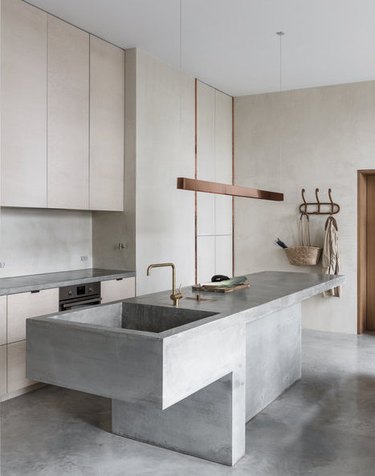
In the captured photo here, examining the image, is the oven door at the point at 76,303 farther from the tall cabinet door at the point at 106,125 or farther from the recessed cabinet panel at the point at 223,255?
the recessed cabinet panel at the point at 223,255

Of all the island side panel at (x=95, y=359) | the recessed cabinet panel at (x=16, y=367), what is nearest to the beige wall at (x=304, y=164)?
the recessed cabinet panel at (x=16, y=367)

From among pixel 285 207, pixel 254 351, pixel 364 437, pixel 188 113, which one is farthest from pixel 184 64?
pixel 364 437

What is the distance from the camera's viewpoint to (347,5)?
4172 mm

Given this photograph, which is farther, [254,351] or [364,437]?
[254,351]

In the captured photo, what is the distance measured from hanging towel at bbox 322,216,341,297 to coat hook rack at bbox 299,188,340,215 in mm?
153

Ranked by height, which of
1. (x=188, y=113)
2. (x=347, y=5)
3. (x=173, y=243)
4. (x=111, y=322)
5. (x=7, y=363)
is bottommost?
(x=7, y=363)

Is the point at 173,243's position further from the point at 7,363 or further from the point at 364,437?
the point at 364,437

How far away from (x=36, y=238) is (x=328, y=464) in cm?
312

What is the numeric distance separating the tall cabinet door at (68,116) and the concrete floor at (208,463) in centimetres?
173

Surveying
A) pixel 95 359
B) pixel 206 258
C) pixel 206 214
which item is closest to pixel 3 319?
pixel 95 359

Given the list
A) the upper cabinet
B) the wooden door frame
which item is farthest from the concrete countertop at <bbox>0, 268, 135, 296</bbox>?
the wooden door frame

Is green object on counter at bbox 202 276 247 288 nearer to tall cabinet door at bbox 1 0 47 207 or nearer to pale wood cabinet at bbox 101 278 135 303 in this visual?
pale wood cabinet at bbox 101 278 135 303

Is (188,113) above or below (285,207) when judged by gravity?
above

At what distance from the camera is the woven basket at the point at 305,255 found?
254 inches
